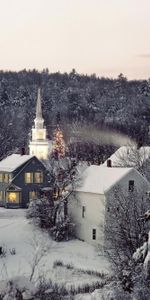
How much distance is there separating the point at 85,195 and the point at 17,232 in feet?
19.1

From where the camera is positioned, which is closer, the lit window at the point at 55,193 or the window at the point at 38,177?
the lit window at the point at 55,193

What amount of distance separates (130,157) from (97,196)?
1165 centimetres

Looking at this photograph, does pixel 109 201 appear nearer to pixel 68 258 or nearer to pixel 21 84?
pixel 68 258

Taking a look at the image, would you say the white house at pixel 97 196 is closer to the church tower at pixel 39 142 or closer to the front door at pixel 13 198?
the front door at pixel 13 198

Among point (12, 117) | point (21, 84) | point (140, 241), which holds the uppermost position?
point (21, 84)

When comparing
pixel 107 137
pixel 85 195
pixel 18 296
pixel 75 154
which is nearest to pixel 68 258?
pixel 85 195

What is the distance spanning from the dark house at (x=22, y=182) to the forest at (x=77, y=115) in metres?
19.0

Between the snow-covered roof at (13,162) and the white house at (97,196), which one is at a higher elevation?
the snow-covered roof at (13,162)

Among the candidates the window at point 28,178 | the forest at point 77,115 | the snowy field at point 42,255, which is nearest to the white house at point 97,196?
the snowy field at point 42,255

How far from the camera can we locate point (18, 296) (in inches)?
594

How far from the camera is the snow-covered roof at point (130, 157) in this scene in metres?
55.2

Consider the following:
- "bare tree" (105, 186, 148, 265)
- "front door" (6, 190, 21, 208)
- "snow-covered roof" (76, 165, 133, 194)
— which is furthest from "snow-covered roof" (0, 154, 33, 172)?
"bare tree" (105, 186, 148, 265)

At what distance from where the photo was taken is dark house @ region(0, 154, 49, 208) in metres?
56.6

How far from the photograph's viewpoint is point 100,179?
47.1m
